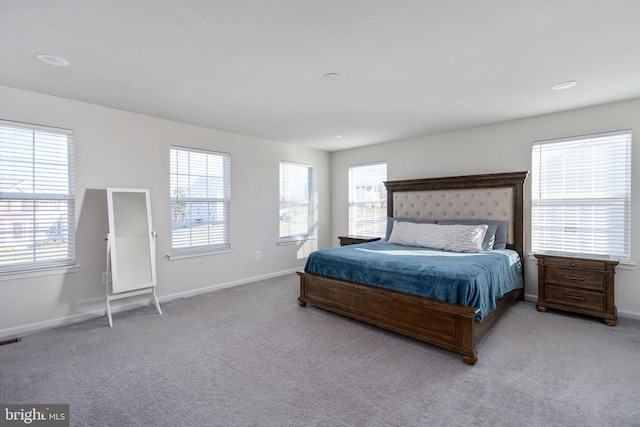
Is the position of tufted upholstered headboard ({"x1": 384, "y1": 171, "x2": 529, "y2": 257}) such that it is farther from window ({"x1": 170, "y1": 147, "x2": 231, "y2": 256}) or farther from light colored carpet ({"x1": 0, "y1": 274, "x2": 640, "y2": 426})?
window ({"x1": 170, "y1": 147, "x2": 231, "y2": 256})

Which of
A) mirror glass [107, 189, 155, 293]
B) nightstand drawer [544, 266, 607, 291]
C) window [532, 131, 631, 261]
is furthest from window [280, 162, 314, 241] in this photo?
nightstand drawer [544, 266, 607, 291]

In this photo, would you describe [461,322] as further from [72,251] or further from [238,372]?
[72,251]

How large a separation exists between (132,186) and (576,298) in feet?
17.3

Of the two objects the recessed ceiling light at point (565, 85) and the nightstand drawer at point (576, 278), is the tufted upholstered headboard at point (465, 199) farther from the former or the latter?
the recessed ceiling light at point (565, 85)

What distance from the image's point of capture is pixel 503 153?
420cm

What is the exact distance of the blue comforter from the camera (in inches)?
100

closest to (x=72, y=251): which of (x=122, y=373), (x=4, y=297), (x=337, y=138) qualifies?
(x=4, y=297)

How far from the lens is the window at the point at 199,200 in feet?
13.7

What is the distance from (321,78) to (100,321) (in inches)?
137

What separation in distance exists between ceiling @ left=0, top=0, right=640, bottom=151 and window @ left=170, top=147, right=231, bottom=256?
78 centimetres

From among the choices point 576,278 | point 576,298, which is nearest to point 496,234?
point 576,278

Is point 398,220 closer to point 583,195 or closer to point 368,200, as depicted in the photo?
point 368,200

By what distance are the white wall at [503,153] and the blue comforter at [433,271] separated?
1.04 meters

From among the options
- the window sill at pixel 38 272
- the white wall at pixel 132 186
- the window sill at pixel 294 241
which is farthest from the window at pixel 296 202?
the window sill at pixel 38 272
